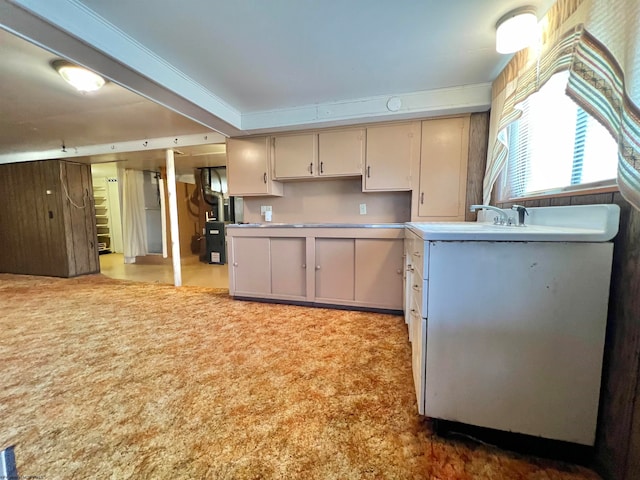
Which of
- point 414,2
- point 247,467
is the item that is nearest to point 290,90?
point 414,2

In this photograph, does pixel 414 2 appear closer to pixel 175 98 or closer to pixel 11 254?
pixel 175 98

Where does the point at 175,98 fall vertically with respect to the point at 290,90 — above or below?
below

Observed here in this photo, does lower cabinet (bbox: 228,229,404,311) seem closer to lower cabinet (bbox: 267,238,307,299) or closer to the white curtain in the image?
lower cabinet (bbox: 267,238,307,299)

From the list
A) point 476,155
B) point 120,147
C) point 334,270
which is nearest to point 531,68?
point 476,155

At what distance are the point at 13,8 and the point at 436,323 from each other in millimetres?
2414

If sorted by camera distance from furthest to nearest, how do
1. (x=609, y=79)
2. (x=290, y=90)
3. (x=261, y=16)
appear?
(x=290, y=90) < (x=261, y=16) < (x=609, y=79)

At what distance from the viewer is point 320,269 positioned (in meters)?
2.89

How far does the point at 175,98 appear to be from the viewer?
7.40ft

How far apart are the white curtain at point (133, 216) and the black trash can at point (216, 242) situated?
5.67 feet

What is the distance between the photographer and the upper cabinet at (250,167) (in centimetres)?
323

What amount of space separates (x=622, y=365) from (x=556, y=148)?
1099mm

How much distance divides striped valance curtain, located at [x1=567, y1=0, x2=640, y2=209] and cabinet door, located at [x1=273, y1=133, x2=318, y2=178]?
232 cm

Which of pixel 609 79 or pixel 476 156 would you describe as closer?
pixel 609 79

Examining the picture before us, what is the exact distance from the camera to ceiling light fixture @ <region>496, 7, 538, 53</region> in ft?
4.94
